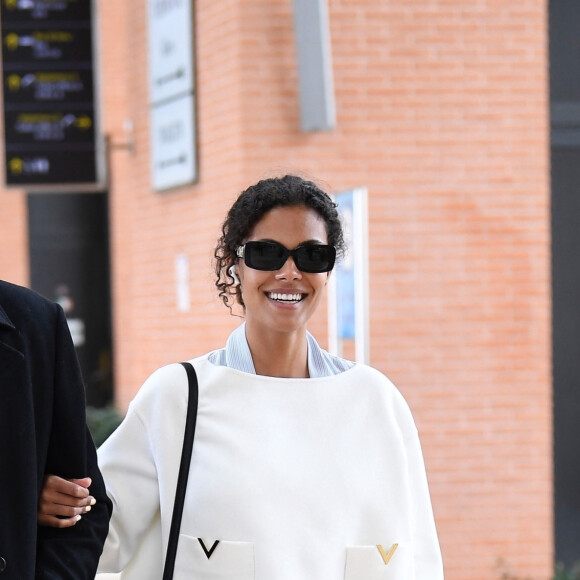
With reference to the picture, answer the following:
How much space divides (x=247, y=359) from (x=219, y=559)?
42 centimetres

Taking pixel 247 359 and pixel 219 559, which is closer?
pixel 219 559

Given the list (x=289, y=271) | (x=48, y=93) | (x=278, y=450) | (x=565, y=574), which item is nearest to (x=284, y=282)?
(x=289, y=271)

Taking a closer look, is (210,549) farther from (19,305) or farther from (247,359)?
(19,305)

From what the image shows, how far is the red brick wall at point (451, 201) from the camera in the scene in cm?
720

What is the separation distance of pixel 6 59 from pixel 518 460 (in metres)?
4.12

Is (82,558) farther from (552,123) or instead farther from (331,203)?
(552,123)

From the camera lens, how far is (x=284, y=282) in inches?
108

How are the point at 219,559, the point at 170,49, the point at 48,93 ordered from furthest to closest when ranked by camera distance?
the point at 48,93 → the point at 170,49 → the point at 219,559

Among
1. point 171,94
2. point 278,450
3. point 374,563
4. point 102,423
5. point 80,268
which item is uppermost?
point 171,94

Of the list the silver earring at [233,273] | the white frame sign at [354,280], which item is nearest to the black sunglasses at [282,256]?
the silver earring at [233,273]

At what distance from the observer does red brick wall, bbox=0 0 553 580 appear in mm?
7199

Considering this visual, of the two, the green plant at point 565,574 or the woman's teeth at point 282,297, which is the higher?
the woman's teeth at point 282,297

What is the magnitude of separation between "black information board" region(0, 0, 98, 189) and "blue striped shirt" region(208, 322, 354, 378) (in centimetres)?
593

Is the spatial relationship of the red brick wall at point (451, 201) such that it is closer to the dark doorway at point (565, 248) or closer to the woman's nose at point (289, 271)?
the dark doorway at point (565, 248)
